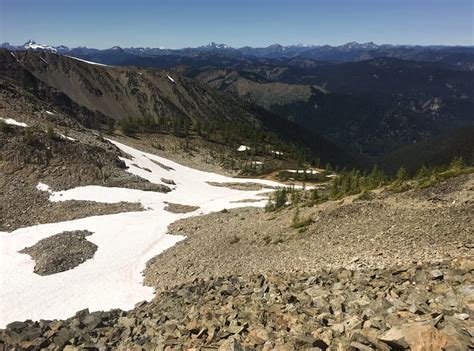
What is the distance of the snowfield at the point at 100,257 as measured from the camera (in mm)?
35344

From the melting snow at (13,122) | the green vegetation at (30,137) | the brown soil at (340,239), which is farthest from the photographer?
the melting snow at (13,122)

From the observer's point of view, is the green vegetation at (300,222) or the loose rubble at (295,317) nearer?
the loose rubble at (295,317)

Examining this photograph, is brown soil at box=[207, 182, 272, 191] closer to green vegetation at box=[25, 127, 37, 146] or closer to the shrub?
green vegetation at box=[25, 127, 37, 146]

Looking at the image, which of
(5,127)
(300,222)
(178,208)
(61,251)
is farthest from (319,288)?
(5,127)

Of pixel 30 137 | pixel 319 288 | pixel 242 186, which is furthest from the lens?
pixel 242 186

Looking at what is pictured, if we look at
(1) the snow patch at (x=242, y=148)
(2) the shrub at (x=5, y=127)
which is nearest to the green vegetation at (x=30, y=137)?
(2) the shrub at (x=5, y=127)

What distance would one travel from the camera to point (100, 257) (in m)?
45.3

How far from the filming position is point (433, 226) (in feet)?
99.8

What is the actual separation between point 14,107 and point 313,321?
288 feet

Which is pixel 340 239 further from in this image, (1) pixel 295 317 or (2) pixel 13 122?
(2) pixel 13 122

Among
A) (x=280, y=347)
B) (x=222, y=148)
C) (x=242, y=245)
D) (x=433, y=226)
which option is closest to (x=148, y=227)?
(x=242, y=245)

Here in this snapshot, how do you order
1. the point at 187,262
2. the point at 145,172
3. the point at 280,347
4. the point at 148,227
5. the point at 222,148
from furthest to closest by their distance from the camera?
1. the point at 222,148
2. the point at 145,172
3. the point at 148,227
4. the point at 187,262
5. the point at 280,347

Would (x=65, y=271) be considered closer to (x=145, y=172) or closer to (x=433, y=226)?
(x=433, y=226)

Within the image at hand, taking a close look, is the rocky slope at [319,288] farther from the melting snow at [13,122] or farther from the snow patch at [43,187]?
the melting snow at [13,122]
